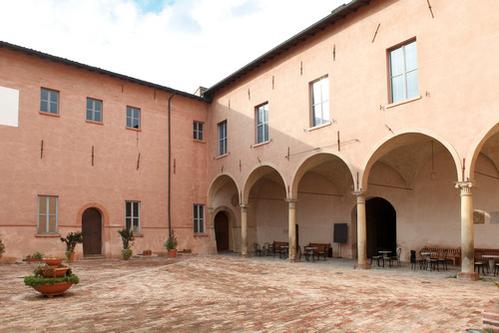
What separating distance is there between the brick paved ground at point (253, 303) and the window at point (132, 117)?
901 cm

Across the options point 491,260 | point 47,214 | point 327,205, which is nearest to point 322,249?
point 327,205

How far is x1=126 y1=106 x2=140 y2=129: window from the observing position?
20656 mm

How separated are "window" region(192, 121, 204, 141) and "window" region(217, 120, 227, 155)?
120cm

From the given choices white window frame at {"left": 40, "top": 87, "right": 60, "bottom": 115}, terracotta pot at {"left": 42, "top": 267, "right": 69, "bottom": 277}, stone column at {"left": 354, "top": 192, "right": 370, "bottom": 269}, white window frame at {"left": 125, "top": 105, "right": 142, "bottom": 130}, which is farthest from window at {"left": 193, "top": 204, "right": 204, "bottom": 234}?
terracotta pot at {"left": 42, "top": 267, "right": 69, "bottom": 277}

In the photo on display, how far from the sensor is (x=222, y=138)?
73.6 ft

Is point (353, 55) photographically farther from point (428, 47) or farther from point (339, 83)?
point (428, 47)

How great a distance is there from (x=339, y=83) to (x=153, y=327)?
1148 cm

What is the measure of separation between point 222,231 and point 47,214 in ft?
32.0

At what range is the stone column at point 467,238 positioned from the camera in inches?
452

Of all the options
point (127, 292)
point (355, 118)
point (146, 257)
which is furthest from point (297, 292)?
point (146, 257)

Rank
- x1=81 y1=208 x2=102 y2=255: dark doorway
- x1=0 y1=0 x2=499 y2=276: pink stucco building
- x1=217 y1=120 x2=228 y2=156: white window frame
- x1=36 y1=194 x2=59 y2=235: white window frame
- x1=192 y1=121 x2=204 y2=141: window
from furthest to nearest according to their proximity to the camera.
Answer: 1. x1=192 y1=121 x2=204 y2=141: window
2. x1=217 y1=120 x2=228 y2=156: white window frame
3. x1=81 y1=208 x2=102 y2=255: dark doorway
4. x1=36 y1=194 x2=59 y2=235: white window frame
5. x1=0 y1=0 x2=499 y2=276: pink stucco building

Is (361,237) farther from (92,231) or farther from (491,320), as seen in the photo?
(92,231)

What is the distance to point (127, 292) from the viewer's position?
9.86 meters

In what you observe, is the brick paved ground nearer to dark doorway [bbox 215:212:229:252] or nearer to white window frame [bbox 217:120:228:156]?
white window frame [bbox 217:120:228:156]
